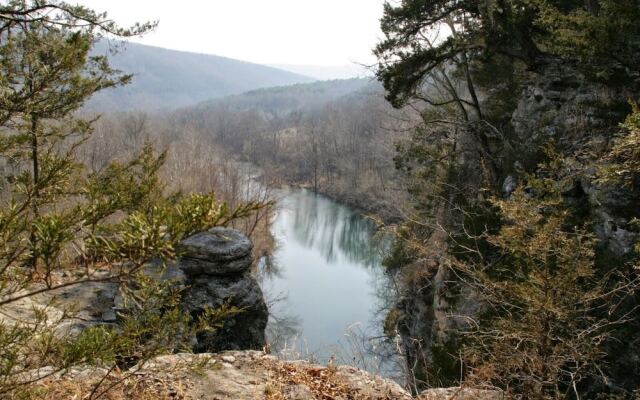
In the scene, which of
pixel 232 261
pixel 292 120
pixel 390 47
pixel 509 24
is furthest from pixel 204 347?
pixel 292 120

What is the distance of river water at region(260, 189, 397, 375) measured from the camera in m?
17.2

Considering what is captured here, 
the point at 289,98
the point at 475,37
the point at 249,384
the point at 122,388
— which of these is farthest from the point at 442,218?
the point at 289,98

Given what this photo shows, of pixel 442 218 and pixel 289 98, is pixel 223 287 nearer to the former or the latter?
pixel 442 218

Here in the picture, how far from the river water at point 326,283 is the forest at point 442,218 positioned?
133cm

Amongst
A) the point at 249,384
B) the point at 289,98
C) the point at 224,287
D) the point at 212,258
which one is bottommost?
the point at 224,287

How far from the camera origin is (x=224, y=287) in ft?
33.6

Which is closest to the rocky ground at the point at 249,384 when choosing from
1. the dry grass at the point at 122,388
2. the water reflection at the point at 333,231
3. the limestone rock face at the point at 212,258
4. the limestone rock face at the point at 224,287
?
the dry grass at the point at 122,388

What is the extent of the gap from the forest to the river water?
133 centimetres

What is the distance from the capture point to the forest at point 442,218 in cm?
260

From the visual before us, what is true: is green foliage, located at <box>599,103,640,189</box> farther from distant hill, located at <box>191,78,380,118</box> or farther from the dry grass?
distant hill, located at <box>191,78,380,118</box>

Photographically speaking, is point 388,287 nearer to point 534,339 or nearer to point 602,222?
point 602,222

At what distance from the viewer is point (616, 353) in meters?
5.88

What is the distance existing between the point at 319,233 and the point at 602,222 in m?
27.3

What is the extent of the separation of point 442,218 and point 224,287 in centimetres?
675
